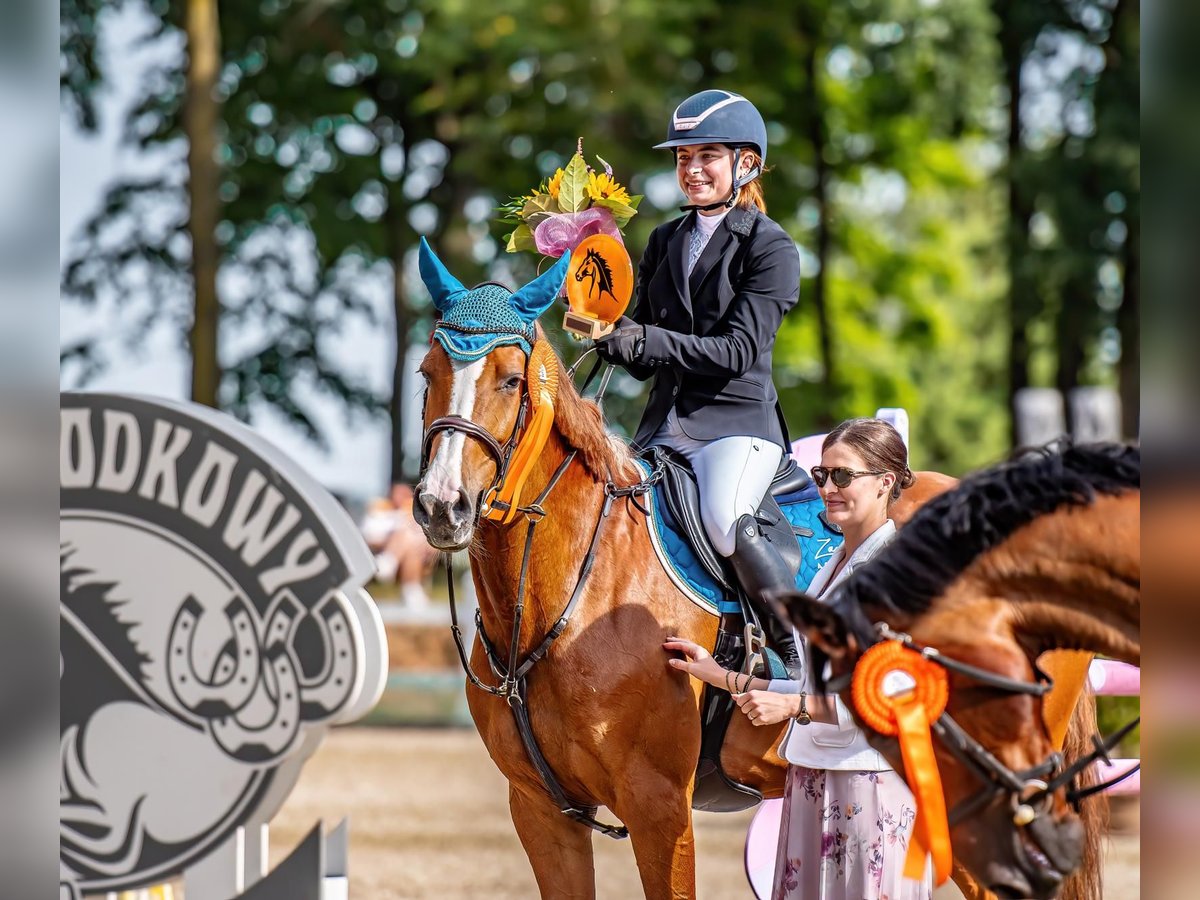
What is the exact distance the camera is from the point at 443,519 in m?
3.67

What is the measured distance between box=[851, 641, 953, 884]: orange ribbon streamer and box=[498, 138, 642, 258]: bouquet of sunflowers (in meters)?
2.11

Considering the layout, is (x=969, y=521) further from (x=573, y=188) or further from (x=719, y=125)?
(x=573, y=188)

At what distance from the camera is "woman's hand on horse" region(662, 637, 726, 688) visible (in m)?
3.83

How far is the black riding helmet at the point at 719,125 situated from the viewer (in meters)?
4.21

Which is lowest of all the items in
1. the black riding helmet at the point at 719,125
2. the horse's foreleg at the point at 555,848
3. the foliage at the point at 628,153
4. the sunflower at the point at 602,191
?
the horse's foreleg at the point at 555,848

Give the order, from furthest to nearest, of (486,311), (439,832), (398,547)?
(398,547)
(439,832)
(486,311)

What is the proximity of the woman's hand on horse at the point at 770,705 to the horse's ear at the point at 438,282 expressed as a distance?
1354 mm

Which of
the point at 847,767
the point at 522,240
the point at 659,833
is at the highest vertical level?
the point at 522,240

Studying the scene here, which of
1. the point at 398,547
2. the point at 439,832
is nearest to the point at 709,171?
the point at 439,832

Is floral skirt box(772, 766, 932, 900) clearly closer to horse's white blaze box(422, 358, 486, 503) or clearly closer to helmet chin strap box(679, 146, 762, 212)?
horse's white blaze box(422, 358, 486, 503)

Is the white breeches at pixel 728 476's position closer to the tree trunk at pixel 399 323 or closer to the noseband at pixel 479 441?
the noseband at pixel 479 441

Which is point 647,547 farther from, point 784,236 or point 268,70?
point 268,70

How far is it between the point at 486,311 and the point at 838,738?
1.43 meters

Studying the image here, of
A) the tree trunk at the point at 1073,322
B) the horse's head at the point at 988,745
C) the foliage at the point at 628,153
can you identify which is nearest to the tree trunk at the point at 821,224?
the foliage at the point at 628,153
